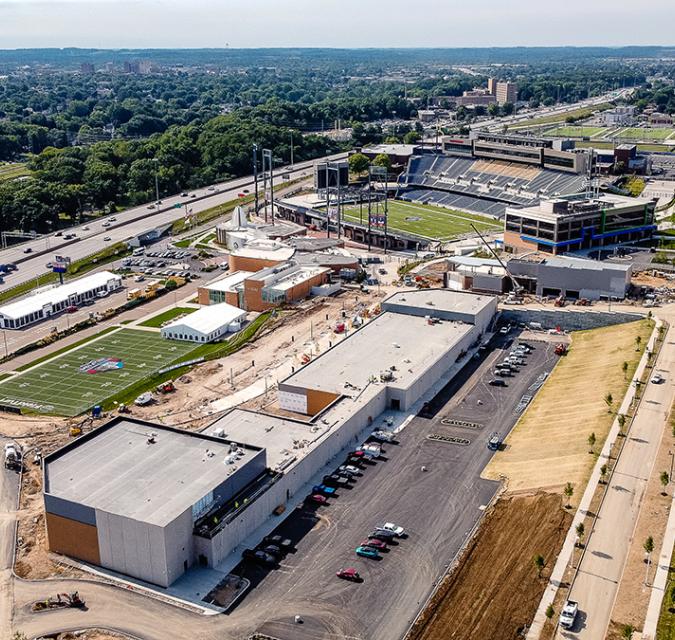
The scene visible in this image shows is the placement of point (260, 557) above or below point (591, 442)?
below

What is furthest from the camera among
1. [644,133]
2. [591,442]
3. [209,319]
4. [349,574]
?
[644,133]

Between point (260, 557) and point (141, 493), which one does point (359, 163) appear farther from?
point (260, 557)

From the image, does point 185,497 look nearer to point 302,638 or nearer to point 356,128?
point 302,638

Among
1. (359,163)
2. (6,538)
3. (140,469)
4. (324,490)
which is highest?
(359,163)

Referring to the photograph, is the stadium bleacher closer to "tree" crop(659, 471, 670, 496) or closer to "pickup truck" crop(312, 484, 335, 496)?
"tree" crop(659, 471, 670, 496)

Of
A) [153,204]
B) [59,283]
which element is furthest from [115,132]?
[59,283]

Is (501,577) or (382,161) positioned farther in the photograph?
(382,161)

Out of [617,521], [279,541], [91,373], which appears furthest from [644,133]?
[279,541]
